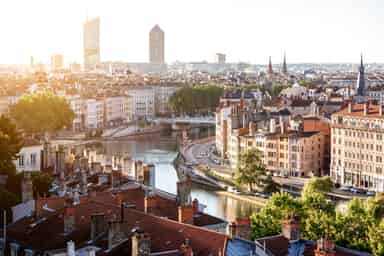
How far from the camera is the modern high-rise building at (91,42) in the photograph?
5792 inches

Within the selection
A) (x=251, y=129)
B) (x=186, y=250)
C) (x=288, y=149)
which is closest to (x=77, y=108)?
(x=251, y=129)

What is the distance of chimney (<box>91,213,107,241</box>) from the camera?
983 cm

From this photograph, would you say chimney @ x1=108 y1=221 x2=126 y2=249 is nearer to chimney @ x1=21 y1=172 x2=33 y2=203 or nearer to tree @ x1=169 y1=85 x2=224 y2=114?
chimney @ x1=21 y1=172 x2=33 y2=203

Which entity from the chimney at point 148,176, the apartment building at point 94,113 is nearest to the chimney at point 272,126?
the chimney at point 148,176

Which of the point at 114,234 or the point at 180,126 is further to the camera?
the point at 180,126

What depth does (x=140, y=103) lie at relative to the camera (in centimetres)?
5962

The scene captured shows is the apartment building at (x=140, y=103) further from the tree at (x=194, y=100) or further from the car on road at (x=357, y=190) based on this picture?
the car on road at (x=357, y=190)

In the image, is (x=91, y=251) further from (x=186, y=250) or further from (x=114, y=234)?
(x=186, y=250)

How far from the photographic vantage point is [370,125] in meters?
27.5

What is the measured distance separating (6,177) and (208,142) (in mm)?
26270

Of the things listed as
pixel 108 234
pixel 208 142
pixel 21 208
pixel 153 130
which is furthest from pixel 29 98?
pixel 108 234

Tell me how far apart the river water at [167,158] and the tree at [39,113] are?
263 centimetres

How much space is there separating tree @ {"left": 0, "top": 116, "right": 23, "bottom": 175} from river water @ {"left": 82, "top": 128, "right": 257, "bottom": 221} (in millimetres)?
5627

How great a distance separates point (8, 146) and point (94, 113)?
3328 centimetres
